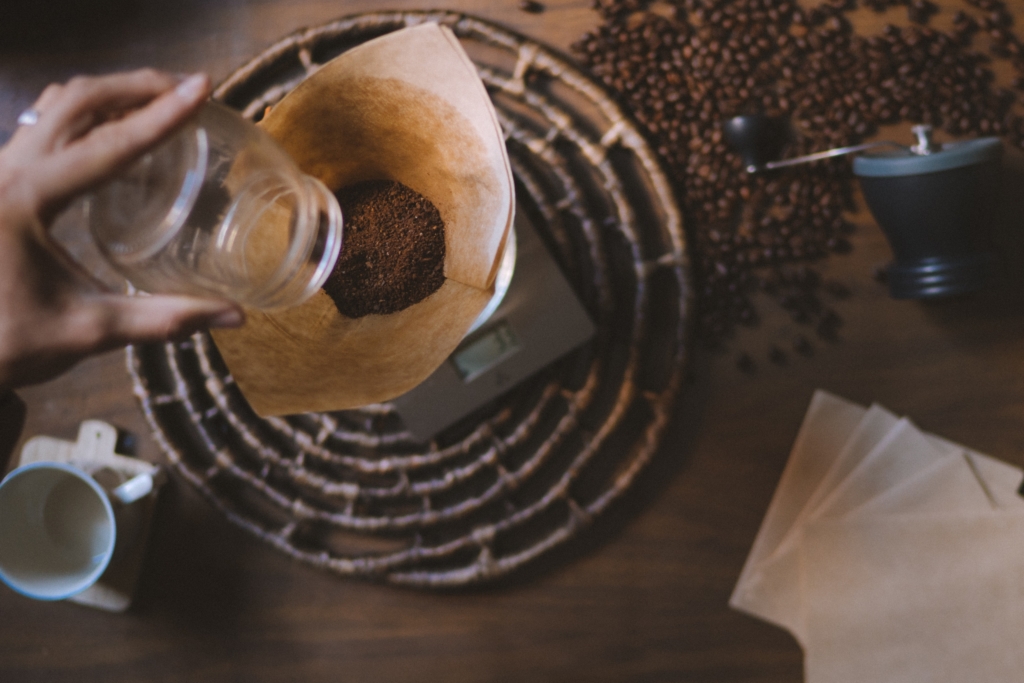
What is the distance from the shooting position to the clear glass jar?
1.83 ft

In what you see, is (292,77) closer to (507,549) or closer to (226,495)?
(226,495)

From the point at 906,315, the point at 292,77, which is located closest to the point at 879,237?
the point at 906,315

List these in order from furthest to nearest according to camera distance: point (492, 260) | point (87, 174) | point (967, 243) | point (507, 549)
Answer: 1. point (507, 549)
2. point (967, 243)
3. point (492, 260)
4. point (87, 174)

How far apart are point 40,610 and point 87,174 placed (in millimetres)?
829

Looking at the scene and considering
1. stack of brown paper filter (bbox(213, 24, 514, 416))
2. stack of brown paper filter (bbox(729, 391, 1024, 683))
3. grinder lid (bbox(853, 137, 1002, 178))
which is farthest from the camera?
stack of brown paper filter (bbox(729, 391, 1024, 683))

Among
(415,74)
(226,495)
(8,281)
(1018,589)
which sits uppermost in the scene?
(415,74)

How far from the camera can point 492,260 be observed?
0.64 metres

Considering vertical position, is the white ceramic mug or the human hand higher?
the human hand

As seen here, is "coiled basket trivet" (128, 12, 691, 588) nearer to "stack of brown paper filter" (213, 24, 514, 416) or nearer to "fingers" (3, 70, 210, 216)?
"stack of brown paper filter" (213, 24, 514, 416)

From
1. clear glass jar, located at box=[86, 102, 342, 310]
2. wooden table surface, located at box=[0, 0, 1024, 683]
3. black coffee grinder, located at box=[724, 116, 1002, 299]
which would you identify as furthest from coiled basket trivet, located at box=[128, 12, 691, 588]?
clear glass jar, located at box=[86, 102, 342, 310]

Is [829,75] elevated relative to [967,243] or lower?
elevated

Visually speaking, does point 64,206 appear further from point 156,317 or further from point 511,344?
point 511,344

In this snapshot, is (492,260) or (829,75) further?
(829,75)

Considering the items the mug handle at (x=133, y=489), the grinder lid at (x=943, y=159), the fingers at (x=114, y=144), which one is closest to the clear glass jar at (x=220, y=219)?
the fingers at (x=114, y=144)
